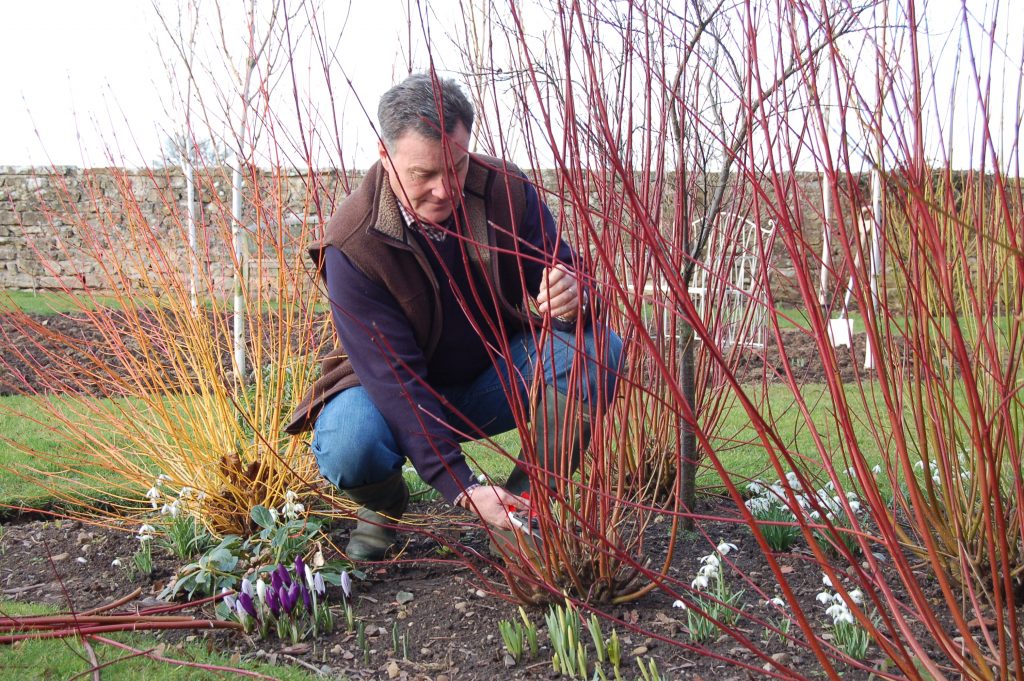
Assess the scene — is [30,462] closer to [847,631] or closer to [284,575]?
[284,575]

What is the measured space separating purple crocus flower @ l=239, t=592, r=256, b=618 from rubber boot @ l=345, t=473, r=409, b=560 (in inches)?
18.1

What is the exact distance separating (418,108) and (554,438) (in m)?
0.86

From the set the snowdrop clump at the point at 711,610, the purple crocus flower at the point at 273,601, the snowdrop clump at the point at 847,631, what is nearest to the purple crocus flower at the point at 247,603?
the purple crocus flower at the point at 273,601

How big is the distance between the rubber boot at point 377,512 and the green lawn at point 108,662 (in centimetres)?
61

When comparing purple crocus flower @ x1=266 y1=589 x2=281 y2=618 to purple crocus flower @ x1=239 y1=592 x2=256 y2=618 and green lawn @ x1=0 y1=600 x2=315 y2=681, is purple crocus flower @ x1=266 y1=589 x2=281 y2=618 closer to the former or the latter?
purple crocus flower @ x1=239 y1=592 x2=256 y2=618

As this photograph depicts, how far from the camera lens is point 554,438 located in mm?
2023

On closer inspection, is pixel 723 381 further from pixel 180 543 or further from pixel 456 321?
pixel 180 543

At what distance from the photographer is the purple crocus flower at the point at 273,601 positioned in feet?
6.74

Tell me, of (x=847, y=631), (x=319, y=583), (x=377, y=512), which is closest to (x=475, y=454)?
(x=377, y=512)

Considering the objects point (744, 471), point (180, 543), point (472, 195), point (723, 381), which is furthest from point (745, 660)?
point (744, 471)

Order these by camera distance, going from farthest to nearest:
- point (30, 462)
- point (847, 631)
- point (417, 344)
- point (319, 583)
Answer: point (30, 462) < point (417, 344) < point (319, 583) < point (847, 631)

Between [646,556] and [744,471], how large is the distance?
4.40 feet

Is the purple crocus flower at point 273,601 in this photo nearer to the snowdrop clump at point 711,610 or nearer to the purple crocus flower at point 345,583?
the purple crocus flower at point 345,583

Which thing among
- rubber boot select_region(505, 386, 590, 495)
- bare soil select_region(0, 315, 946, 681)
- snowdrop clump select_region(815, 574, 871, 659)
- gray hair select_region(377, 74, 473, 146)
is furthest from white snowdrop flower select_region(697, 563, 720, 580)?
gray hair select_region(377, 74, 473, 146)
